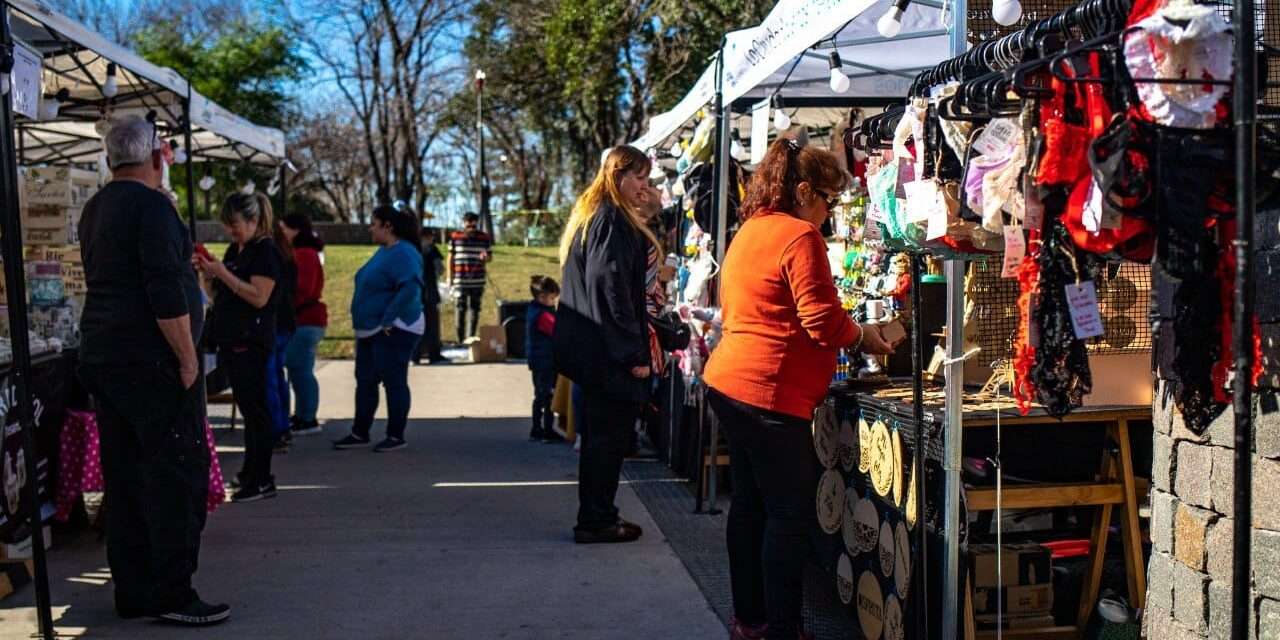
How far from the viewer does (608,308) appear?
5270 mm

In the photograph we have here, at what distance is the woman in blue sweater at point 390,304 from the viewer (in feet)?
25.8

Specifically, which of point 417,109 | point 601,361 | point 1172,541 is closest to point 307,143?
point 417,109

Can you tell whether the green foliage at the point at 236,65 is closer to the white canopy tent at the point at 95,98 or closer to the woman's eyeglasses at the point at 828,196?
the white canopy tent at the point at 95,98

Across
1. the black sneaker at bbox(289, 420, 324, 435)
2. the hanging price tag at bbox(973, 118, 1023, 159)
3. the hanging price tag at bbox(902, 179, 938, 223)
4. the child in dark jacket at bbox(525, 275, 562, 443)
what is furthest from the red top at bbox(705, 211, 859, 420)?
the black sneaker at bbox(289, 420, 324, 435)

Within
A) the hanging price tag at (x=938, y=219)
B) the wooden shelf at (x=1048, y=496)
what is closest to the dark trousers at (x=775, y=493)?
the wooden shelf at (x=1048, y=496)

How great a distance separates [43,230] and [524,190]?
126ft

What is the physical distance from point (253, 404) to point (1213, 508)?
5116 millimetres

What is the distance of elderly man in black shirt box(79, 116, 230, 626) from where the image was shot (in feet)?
13.8

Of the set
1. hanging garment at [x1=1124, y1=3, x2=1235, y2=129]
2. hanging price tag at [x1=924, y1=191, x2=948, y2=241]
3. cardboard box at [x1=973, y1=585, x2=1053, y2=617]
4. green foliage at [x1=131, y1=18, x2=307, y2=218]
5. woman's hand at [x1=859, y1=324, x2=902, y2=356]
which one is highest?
green foliage at [x1=131, y1=18, x2=307, y2=218]

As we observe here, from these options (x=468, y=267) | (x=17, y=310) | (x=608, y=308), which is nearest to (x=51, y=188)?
(x=17, y=310)

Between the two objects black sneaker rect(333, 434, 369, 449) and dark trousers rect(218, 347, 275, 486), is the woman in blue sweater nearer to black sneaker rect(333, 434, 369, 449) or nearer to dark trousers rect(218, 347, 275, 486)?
black sneaker rect(333, 434, 369, 449)

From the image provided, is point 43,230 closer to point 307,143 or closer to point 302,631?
point 302,631

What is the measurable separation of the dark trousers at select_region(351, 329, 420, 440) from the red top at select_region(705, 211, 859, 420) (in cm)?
444

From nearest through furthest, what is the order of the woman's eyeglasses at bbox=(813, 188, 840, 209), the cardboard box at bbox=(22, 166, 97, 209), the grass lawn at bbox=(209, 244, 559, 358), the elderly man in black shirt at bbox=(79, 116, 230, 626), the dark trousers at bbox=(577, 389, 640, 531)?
the woman's eyeglasses at bbox=(813, 188, 840, 209) < the elderly man in black shirt at bbox=(79, 116, 230, 626) < the dark trousers at bbox=(577, 389, 640, 531) < the cardboard box at bbox=(22, 166, 97, 209) < the grass lawn at bbox=(209, 244, 559, 358)
